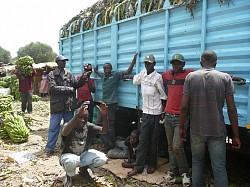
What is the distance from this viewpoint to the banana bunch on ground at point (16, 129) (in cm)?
614

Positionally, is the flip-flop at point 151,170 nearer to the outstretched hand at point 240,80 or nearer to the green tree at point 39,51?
the outstretched hand at point 240,80

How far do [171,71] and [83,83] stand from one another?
2.33 m

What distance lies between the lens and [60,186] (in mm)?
3805

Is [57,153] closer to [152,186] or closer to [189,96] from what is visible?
[152,186]

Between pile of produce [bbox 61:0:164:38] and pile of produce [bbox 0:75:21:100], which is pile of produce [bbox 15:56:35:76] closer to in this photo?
pile of produce [bbox 61:0:164:38]

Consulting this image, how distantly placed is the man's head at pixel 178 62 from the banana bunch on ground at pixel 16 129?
4261 mm

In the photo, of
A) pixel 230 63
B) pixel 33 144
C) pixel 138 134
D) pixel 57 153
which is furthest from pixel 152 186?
pixel 33 144

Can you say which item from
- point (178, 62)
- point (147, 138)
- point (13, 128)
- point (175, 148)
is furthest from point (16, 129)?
point (178, 62)

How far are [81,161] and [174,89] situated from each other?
1669 mm

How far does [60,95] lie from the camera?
17.1 ft

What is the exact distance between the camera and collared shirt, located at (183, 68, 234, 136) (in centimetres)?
276

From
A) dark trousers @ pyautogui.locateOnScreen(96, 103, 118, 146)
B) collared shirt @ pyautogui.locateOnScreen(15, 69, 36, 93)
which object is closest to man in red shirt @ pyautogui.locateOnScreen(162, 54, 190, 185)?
dark trousers @ pyautogui.locateOnScreen(96, 103, 118, 146)

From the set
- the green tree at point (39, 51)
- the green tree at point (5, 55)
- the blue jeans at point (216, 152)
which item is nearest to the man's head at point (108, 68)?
the blue jeans at point (216, 152)

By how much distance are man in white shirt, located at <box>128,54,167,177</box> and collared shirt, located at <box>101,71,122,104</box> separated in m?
0.74
